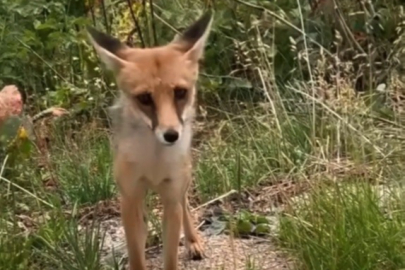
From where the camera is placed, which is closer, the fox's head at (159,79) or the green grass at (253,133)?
the fox's head at (159,79)

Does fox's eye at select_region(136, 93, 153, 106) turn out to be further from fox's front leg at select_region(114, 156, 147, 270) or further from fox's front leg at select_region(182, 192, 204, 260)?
fox's front leg at select_region(182, 192, 204, 260)

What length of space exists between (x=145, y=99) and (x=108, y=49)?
16.4 inches

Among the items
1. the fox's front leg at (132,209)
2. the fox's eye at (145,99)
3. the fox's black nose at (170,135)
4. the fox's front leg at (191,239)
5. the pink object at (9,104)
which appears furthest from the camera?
the pink object at (9,104)

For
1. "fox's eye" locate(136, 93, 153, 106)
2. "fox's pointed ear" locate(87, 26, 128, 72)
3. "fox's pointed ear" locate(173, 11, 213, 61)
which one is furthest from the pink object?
"fox's eye" locate(136, 93, 153, 106)

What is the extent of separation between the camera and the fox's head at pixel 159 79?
12.8ft

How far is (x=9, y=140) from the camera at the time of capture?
209 inches

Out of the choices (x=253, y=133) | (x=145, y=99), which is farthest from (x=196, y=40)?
(x=253, y=133)

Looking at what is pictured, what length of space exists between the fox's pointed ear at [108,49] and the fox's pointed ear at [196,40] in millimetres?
291

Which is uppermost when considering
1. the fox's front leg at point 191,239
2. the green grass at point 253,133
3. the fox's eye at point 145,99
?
the fox's eye at point 145,99

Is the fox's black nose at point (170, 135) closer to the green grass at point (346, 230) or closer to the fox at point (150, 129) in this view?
the fox at point (150, 129)

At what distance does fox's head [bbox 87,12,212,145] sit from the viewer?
12.8 ft

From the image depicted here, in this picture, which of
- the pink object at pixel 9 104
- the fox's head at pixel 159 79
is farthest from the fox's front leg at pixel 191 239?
the pink object at pixel 9 104

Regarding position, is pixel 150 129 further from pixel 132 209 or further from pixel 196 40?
pixel 196 40

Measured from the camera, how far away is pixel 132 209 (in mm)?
4266
